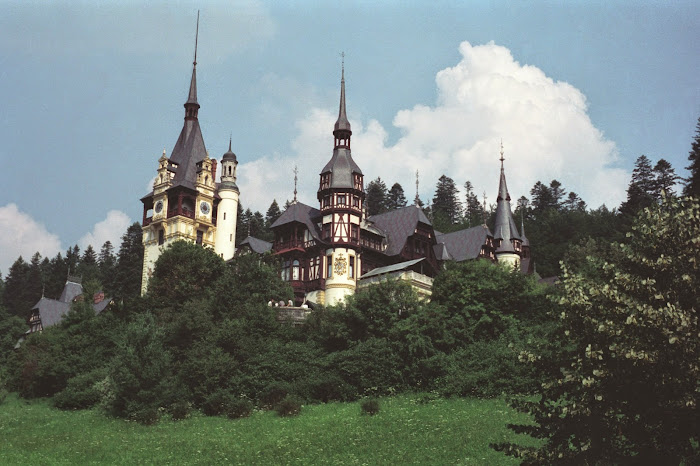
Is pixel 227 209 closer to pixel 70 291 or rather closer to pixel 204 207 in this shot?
pixel 204 207

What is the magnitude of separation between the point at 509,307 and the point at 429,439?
19.5 metres

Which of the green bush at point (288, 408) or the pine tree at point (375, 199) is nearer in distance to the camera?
the green bush at point (288, 408)

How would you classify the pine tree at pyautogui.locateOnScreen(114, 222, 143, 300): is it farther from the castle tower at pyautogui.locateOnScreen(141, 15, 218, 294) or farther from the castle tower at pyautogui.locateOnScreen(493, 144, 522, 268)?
the castle tower at pyautogui.locateOnScreen(493, 144, 522, 268)

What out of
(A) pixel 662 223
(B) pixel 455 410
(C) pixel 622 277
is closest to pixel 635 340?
(C) pixel 622 277

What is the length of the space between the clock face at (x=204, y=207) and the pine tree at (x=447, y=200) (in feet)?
218

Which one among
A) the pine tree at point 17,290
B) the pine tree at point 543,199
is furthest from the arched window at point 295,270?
the pine tree at point 543,199

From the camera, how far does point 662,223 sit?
1627cm

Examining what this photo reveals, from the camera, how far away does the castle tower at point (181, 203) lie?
7112cm

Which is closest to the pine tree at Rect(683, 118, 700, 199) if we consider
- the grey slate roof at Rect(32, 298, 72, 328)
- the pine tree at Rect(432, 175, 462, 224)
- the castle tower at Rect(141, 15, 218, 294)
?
the castle tower at Rect(141, 15, 218, 294)

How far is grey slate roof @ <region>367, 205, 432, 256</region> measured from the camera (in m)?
62.3

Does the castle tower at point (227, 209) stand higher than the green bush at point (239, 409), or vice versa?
the castle tower at point (227, 209)

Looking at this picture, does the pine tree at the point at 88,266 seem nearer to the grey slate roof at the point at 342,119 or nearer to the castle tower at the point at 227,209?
the castle tower at the point at 227,209

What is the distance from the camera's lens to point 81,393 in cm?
4241

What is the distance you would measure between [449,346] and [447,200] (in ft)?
321
